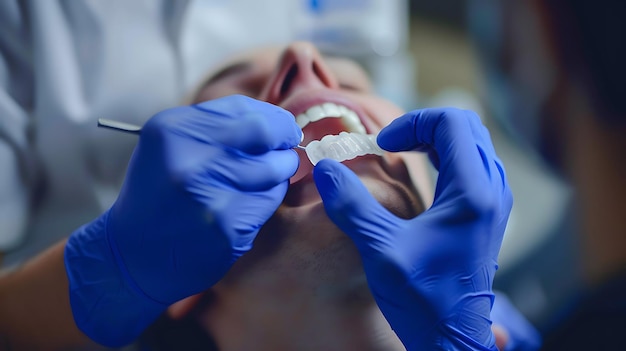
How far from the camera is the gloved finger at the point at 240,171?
850 millimetres

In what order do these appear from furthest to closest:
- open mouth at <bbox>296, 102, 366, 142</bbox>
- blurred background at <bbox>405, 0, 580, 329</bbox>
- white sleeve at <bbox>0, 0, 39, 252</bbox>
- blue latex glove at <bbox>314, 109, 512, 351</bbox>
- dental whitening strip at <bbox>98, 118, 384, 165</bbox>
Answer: blurred background at <bbox>405, 0, 580, 329</bbox> < white sleeve at <bbox>0, 0, 39, 252</bbox> < open mouth at <bbox>296, 102, 366, 142</bbox> < dental whitening strip at <bbox>98, 118, 384, 165</bbox> < blue latex glove at <bbox>314, 109, 512, 351</bbox>

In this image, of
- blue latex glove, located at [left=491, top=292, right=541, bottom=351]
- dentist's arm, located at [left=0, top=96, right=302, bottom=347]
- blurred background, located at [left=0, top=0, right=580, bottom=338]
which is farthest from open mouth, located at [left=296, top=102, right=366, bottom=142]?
blue latex glove, located at [left=491, top=292, right=541, bottom=351]

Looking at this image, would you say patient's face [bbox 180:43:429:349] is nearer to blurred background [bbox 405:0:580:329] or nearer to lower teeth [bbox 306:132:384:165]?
lower teeth [bbox 306:132:384:165]

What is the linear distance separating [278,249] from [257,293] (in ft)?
0.30

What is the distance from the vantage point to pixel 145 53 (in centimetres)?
137

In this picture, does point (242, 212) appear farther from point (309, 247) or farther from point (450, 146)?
point (450, 146)

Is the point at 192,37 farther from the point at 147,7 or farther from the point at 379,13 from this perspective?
the point at 379,13

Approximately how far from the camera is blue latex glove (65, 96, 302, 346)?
2.79 ft

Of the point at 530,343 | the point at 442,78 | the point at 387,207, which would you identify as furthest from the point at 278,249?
the point at 442,78

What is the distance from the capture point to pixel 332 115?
41.1 inches

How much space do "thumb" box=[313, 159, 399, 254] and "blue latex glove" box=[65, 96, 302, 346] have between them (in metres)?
0.10

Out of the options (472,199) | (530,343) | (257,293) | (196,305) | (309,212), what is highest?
(472,199)

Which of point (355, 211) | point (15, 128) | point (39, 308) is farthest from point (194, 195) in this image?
point (15, 128)

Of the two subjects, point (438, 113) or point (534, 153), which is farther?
point (534, 153)
